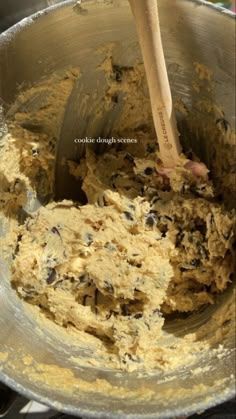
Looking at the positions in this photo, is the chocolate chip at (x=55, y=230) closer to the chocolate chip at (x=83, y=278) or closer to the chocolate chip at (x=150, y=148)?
the chocolate chip at (x=83, y=278)

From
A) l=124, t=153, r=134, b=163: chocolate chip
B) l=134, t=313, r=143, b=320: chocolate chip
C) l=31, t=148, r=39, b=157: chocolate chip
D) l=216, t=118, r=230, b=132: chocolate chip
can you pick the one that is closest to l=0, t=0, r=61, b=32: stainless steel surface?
l=31, t=148, r=39, b=157: chocolate chip

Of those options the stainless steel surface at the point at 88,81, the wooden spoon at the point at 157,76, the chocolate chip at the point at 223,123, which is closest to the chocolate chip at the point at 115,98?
the stainless steel surface at the point at 88,81

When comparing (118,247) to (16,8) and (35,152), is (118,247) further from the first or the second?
(16,8)

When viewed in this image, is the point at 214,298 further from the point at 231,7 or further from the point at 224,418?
the point at 231,7

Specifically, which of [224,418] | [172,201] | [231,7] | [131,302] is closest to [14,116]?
[172,201]

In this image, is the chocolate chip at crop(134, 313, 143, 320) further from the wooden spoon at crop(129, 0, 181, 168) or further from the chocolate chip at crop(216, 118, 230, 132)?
the chocolate chip at crop(216, 118, 230, 132)

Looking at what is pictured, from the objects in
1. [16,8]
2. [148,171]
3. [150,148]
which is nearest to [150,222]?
[148,171]
